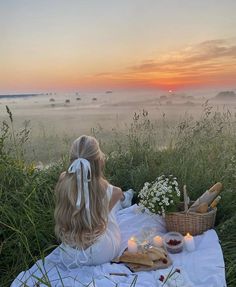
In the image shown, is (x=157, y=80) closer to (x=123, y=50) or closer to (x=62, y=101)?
(x=123, y=50)

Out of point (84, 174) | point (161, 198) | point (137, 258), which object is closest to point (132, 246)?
point (137, 258)

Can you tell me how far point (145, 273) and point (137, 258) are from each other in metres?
0.16

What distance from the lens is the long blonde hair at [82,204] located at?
3098mm

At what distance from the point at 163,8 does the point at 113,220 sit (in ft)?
12.3

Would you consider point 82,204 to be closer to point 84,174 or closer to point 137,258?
point 84,174

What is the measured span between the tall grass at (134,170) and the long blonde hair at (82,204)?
11.5 inches

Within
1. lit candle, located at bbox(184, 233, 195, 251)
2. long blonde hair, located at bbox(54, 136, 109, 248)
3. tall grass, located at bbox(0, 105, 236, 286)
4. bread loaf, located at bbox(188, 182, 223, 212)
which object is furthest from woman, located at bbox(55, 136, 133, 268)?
bread loaf, located at bbox(188, 182, 223, 212)

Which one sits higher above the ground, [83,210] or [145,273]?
[83,210]

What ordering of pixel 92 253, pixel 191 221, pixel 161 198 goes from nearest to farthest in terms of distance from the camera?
pixel 92 253
pixel 191 221
pixel 161 198

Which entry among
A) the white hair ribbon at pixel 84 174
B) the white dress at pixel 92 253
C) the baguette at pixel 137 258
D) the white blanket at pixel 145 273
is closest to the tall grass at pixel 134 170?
the white blanket at pixel 145 273

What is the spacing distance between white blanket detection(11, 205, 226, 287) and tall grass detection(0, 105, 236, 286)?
113 mm

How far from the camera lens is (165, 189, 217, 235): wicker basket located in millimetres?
3607

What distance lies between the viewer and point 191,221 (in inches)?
143

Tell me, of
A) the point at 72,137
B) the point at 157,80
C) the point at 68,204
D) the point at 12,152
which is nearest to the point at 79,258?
the point at 68,204
